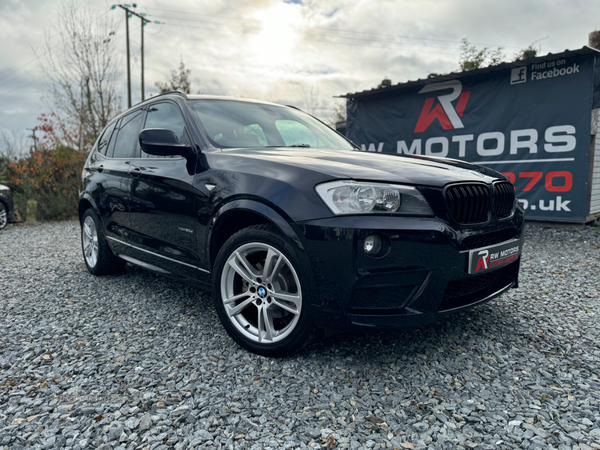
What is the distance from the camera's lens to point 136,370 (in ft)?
8.29

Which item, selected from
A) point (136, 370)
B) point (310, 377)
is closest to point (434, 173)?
point (310, 377)

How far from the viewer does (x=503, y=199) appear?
2742 mm

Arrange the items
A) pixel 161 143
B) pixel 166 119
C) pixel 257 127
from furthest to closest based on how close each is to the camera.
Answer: pixel 166 119
pixel 257 127
pixel 161 143

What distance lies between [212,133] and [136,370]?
172cm

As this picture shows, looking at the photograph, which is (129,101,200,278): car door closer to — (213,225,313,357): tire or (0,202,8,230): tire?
(213,225,313,357): tire

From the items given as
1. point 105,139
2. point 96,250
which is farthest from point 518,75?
point 96,250

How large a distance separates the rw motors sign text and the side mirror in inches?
217

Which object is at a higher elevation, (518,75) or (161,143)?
(518,75)

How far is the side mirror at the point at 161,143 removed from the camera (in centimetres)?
296

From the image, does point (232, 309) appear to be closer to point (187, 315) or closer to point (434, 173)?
point (187, 315)

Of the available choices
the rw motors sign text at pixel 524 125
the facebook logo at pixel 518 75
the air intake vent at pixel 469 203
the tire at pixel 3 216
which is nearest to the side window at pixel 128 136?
the air intake vent at pixel 469 203

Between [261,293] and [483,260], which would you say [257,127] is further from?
Result: [483,260]

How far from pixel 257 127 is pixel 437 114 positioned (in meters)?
6.68

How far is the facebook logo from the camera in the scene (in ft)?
25.6
